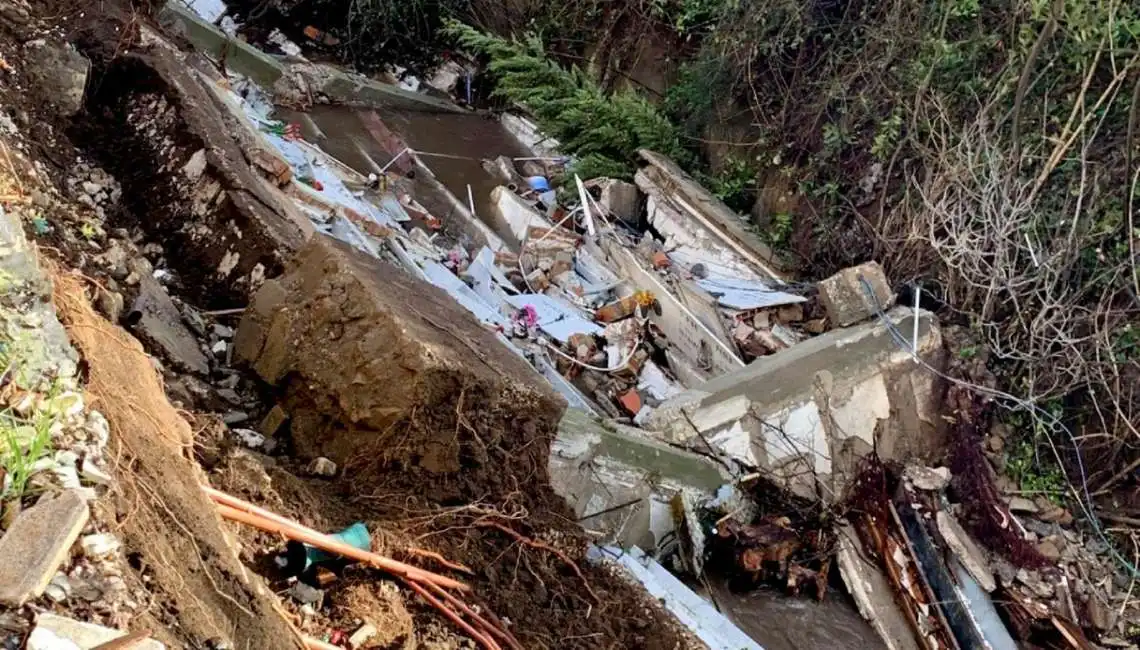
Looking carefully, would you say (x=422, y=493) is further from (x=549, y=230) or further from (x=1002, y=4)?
(x=1002, y=4)

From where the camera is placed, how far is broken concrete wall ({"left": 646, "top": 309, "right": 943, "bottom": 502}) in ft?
16.3

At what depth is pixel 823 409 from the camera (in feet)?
17.3

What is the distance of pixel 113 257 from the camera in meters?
3.73

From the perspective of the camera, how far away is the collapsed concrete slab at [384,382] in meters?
3.37

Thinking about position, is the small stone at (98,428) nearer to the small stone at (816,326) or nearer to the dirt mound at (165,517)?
the dirt mound at (165,517)

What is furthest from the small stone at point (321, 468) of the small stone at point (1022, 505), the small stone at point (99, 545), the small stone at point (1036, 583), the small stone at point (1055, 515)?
the small stone at point (1055, 515)

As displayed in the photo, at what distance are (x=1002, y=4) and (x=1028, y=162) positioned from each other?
1204 mm

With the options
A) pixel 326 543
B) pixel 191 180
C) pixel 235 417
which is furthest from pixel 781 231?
pixel 326 543

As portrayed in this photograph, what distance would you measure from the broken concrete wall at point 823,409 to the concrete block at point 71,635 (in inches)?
138

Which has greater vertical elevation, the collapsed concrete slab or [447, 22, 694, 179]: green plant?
[447, 22, 694, 179]: green plant

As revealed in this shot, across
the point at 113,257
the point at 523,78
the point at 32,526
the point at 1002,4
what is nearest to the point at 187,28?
the point at 523,78

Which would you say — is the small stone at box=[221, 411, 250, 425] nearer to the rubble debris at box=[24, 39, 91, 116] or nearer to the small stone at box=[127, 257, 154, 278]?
the small stone at box=[127, 257, 154, 278]

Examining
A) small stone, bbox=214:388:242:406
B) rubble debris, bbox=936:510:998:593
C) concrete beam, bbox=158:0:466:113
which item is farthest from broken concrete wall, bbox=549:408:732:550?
concrete beam, bbox=158:0:466:113

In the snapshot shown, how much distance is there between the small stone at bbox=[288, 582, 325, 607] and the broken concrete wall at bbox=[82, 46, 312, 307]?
2.10 meters
